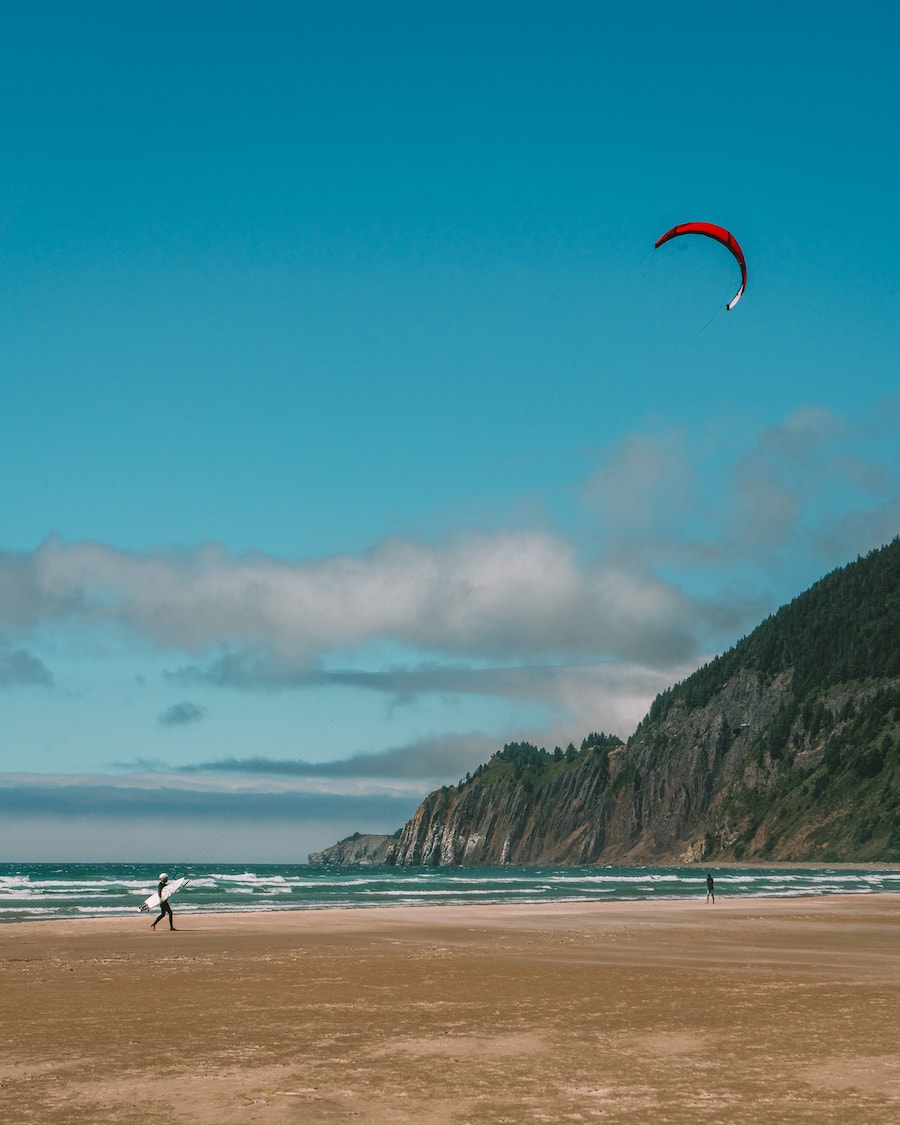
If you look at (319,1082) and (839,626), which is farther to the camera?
(839,626)

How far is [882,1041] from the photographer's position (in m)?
11.8

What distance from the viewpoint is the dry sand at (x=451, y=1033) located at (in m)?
8.93

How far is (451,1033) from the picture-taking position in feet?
41.7

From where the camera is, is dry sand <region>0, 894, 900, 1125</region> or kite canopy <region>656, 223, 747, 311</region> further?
kite canopy <region>656, 223, 747, 311</region>

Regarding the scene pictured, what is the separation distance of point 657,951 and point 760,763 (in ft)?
547

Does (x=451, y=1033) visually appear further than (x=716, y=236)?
No

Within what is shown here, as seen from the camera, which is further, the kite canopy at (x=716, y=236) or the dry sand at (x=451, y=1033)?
the kite canopy at (x=716, y=236)

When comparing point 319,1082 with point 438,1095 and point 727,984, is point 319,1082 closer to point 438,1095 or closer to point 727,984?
point 438,1095

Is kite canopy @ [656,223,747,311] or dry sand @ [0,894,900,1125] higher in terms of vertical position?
kite canopy @ [656,223,747,311]

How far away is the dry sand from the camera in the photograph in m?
8.93

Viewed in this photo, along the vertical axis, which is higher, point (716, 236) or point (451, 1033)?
point (716, 236)

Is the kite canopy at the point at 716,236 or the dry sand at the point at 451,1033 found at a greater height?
the kite canopy at the point at 716,236

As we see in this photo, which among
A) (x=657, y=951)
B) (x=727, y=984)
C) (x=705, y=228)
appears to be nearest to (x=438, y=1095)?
(x=727, y=984)

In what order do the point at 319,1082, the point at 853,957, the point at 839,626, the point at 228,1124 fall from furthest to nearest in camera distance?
1. the point at 839,626
2. the point at 853,957
3. the point at 319,1082
4. the point at 228,1124
